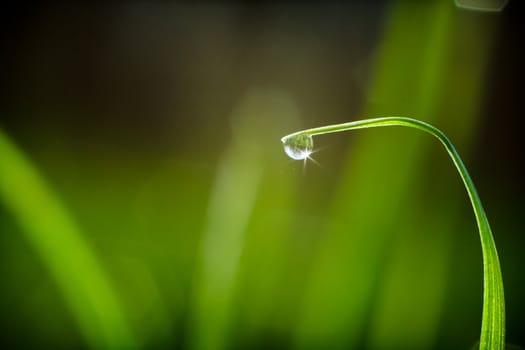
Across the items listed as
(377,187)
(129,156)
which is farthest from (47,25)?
(377,187)

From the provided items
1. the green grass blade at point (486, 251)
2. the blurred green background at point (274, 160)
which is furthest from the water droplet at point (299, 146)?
the blurred green background at point (274, 160)

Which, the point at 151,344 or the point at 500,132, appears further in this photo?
the point at 500,132

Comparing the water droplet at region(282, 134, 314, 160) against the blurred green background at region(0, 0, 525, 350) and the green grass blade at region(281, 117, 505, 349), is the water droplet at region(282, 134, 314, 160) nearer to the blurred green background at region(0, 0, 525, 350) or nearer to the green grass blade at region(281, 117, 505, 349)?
the green grass blade at region(281, 117, 505, 349)

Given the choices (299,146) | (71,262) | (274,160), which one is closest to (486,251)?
(299,146)

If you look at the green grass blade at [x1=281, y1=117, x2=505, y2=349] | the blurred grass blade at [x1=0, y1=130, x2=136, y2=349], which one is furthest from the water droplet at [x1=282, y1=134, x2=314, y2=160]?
the blurred grass blade at [x1=0, y1=130, x2=136, y2=349]

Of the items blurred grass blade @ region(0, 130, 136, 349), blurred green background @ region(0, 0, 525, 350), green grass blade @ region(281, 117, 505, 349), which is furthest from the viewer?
blurred green background @ region(0, 0, 525, 350)

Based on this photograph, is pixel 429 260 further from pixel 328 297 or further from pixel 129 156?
pixel 129 156
